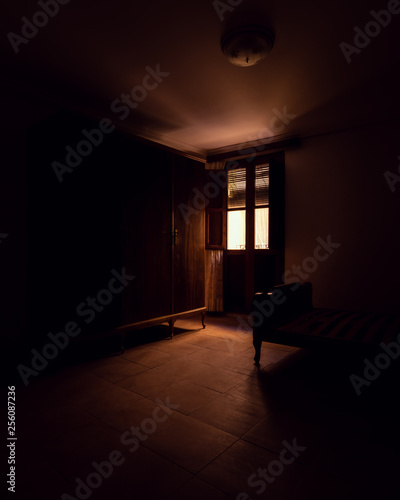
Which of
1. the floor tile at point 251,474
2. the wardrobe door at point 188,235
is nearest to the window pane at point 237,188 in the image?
the wardrobe door at point 188,235

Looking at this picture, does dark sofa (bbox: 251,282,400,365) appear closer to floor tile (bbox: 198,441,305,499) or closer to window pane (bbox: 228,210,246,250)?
floor tile (bbox: 198,441,305,499)

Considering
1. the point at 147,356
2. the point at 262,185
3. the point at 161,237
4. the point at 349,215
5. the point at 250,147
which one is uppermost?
the point at 250,147

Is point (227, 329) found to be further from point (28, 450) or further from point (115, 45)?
point (115, 45)

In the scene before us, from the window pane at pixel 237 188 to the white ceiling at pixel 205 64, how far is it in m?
0.89

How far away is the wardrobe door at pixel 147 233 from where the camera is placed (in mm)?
3367

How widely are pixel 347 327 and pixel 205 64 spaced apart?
113 inches

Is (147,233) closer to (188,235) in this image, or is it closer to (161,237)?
(161,237)

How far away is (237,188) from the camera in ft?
17.6

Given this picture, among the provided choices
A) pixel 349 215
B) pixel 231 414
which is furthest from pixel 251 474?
pixel 349 215

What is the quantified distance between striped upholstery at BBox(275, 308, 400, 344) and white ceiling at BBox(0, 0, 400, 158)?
2481mm

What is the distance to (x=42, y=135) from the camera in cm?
302

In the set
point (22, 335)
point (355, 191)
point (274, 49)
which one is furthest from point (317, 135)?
point (22, 335)

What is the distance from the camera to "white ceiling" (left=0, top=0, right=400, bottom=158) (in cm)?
237

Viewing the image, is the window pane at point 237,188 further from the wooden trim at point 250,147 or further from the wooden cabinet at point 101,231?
the wooden cabinet at point 101,231
